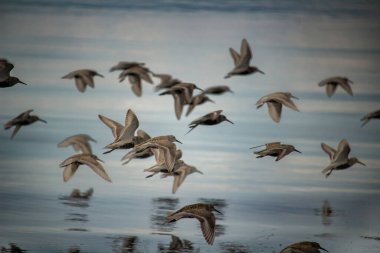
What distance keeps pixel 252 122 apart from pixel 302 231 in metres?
2.69

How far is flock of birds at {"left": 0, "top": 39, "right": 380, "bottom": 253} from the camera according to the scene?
26.3ft

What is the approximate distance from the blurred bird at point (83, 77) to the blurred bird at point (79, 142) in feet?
3.27

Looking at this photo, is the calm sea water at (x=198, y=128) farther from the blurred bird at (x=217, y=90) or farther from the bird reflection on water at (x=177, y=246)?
the blurred bird at (x=217, y=90)

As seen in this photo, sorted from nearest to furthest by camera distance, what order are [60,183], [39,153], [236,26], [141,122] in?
[60,183] < [39,153] < [141,122] < [236,26]

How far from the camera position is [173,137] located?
8.71m

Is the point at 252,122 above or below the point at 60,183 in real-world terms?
Answer: above

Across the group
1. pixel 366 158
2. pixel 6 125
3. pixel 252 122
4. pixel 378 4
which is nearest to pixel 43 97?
pixel 6 125

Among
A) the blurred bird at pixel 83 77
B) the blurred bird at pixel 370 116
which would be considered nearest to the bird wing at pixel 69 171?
the blurred bird at pixel 83 77

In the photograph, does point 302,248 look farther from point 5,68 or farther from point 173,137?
point 5,68

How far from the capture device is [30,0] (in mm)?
13578

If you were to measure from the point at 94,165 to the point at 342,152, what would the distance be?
6.97ft

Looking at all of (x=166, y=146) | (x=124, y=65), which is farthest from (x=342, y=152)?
(x=124, y=65)

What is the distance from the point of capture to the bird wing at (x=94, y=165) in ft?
28.6

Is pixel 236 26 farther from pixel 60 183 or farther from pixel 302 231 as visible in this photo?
pixel 302 231
